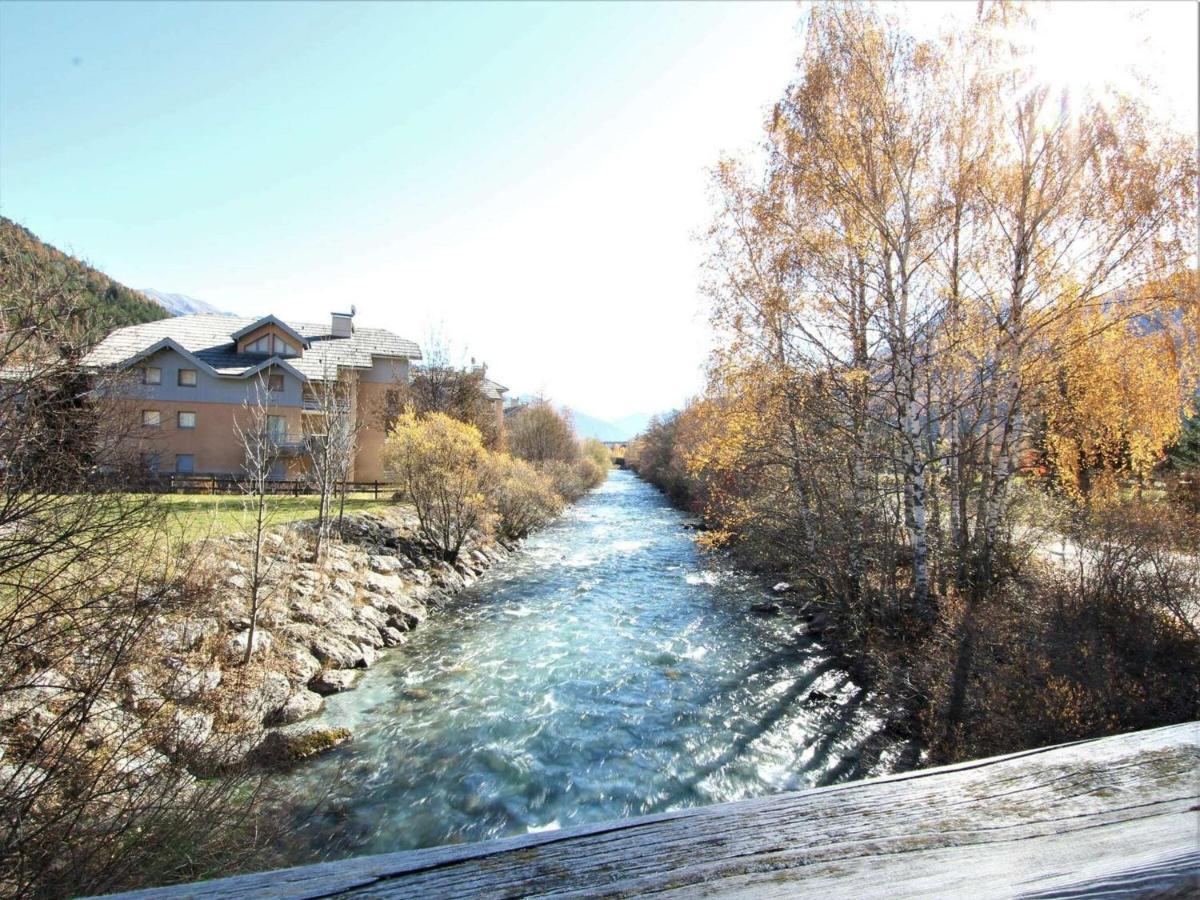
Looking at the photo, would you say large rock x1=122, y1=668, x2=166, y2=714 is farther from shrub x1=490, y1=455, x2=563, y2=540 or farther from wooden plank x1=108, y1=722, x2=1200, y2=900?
shrub x1=490, y1=455, x2=563, y2=540

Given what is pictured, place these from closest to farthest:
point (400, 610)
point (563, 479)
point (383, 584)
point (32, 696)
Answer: point (32, 696), point (400, 610), point (383, 584), point (563, 479)

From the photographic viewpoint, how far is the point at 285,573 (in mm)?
12398

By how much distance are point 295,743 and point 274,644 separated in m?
2.87

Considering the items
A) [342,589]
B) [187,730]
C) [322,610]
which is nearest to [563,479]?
[342,589]

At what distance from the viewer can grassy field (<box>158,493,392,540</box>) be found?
1341 cm

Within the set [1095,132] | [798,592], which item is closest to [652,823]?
[1095,132]

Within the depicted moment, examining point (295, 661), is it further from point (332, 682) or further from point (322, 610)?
point (322, 610)

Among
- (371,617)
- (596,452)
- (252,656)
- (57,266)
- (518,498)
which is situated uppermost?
(57,266)

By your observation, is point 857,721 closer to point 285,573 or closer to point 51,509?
point 51,509

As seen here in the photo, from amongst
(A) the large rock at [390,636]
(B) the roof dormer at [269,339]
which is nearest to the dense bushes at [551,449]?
(B) the roof dormer at [269,339]

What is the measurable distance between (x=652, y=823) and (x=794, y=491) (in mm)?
13774

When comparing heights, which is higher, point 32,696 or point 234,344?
point 234,344

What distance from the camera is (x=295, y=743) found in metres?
7.95

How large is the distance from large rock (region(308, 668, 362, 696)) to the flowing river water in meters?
0.26
